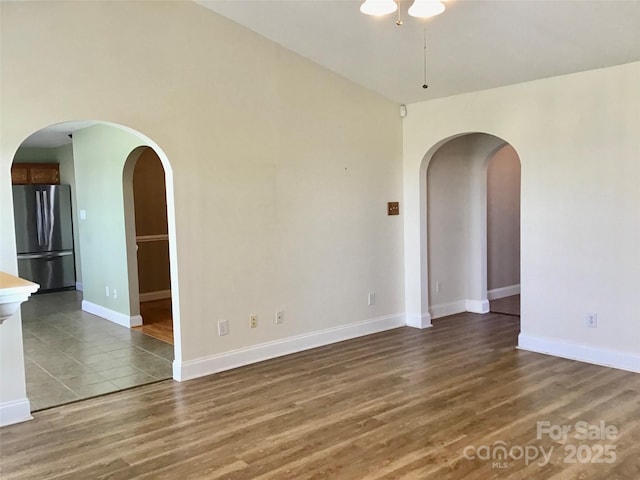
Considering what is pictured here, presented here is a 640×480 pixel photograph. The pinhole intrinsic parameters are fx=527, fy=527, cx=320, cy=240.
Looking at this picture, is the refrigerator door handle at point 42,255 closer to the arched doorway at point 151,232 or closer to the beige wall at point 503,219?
the arched doorway at point 151,232

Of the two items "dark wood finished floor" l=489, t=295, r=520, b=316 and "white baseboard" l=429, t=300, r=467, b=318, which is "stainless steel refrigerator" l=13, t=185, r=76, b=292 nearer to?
"white baseboard" l=429, t=300, r=467, b=318

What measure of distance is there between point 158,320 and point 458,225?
375 cm

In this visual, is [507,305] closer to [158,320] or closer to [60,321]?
[158,320]

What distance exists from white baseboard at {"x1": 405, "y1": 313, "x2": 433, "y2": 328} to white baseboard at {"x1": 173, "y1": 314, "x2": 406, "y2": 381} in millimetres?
66

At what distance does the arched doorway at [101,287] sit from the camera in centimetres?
423

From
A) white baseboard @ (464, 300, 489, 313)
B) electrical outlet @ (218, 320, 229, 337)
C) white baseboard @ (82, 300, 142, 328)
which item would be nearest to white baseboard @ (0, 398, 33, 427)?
electrical outlet @ (218, 320, 229, 337)

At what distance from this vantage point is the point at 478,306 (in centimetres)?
633

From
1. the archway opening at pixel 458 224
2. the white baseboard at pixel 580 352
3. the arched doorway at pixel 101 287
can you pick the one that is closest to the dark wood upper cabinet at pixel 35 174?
the arched doorway at pixel 101 287

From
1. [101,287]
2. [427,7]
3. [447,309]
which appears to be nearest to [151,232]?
[101,287]

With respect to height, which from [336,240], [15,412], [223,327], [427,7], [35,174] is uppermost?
[427,7]

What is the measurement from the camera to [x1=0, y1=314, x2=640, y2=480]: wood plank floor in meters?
2.76

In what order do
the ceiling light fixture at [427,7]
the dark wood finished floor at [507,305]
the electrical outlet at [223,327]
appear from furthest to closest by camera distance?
the dark wood finished floor at [507,305], the electrical outlet at [223,327], the ceiling light fixture at [427,7]

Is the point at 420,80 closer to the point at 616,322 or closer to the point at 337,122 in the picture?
the point at 337,122

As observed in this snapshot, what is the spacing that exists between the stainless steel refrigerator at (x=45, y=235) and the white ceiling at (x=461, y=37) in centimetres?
580
